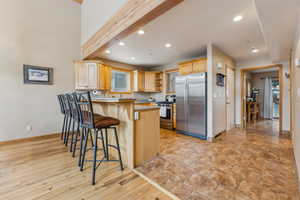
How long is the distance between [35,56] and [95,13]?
1839 millimetres

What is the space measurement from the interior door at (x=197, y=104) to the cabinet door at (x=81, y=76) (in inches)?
119

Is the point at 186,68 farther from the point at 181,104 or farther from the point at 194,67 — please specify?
the point at 181,104

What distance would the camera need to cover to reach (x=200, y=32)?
2713 mm

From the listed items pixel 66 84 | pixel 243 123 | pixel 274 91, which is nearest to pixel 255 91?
pixel 274 91

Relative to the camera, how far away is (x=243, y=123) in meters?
4.74

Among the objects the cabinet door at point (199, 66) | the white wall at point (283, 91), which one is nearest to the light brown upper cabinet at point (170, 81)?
the cabinet door at point (199, 66)

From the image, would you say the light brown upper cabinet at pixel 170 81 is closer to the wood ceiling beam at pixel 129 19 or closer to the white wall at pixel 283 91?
the white wall at pixel 283 91

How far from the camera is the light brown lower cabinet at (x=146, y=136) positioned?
2.02 m

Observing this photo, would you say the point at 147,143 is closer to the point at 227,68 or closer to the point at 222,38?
the point at 222,38

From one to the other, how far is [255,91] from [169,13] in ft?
24.1

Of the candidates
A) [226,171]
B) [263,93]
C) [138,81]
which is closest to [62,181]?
[226,171]

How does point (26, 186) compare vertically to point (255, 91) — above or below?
below

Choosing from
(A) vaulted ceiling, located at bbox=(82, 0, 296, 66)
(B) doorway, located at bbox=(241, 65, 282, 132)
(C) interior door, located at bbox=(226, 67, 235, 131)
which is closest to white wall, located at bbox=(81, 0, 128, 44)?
(A) vaulted ceiling, located at bbox=(82, 0, 296, 66)

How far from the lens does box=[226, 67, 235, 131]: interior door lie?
4.31 metres
